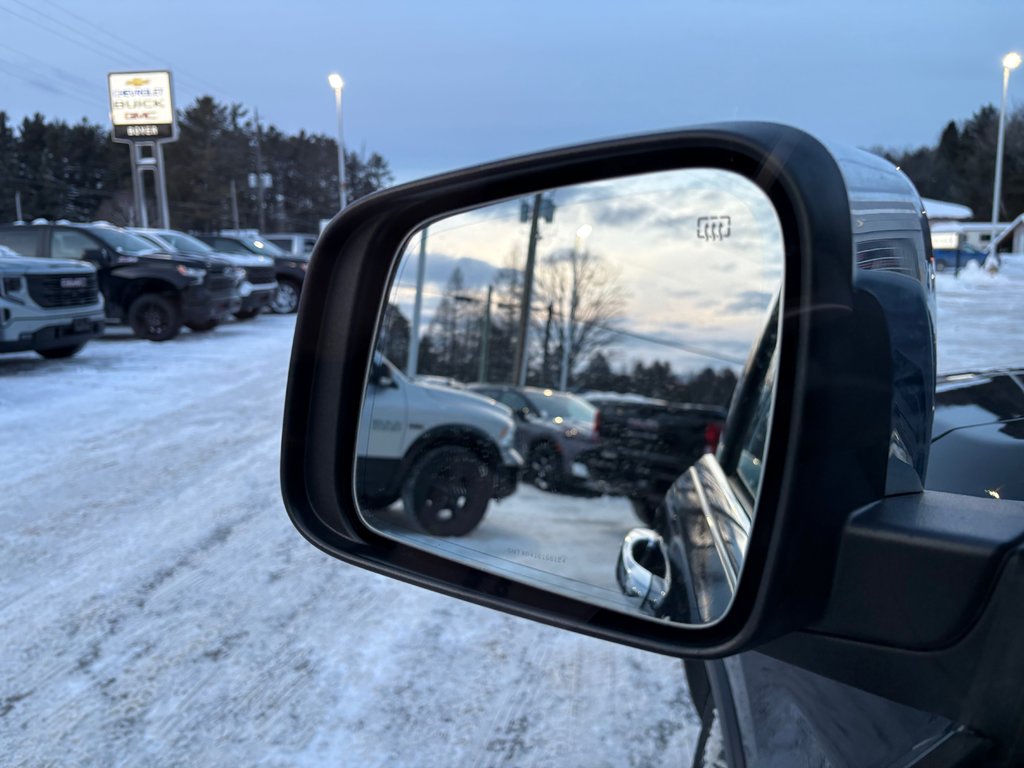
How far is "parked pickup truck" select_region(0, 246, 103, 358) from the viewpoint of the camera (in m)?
9.61

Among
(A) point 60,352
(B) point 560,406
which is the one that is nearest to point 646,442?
(B) point 560,406

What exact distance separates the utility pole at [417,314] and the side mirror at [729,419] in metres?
0.02

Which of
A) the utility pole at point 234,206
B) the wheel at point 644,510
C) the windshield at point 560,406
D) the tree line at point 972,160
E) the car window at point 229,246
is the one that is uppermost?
the utility pole at point 234,206

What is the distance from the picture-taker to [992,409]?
1671mm

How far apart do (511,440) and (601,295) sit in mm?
1328

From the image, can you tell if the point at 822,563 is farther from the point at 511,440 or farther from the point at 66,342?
the point at 66,342

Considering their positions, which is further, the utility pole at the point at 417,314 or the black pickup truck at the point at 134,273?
Result: the black pickup truck at the point at 134,273

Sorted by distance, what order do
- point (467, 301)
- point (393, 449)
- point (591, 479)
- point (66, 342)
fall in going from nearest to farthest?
point (393, 449), point (467, 301), point (591, 479), point (66, 342)

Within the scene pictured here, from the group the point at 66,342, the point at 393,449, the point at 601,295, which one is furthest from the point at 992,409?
the point at 66,342

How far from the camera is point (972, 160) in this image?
26.4 metres

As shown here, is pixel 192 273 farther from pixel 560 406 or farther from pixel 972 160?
pixel 972 160

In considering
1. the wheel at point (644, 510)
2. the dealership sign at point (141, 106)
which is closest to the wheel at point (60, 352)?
the wheel at point (644, 510)

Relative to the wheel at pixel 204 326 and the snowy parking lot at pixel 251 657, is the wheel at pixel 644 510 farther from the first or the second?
the wheel at pixel 204 326

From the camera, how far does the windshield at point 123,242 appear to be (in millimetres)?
13594
